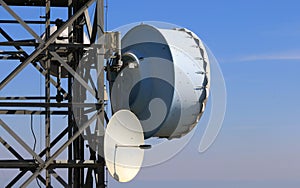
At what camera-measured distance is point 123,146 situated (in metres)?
15.9

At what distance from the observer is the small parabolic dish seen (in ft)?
50.9

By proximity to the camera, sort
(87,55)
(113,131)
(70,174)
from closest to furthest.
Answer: (113,131) < (87,55) < (70,174)

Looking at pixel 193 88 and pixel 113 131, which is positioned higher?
pixel 193 88

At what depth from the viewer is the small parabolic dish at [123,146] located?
15.5m

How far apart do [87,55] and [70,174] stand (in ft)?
12.4

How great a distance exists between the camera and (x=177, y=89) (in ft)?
51.9

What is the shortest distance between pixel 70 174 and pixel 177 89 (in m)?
4.86

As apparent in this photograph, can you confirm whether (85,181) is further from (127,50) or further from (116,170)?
(127,50)

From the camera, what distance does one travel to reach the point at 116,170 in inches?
619

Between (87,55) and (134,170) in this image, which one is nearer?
(134,170)

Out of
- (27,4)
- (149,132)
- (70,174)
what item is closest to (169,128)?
(149,132)

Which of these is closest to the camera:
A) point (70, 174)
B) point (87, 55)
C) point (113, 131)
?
point (113, 131)

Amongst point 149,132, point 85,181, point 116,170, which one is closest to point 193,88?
point 149,132

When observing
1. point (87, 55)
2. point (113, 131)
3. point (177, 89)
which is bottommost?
point (113, 131)
